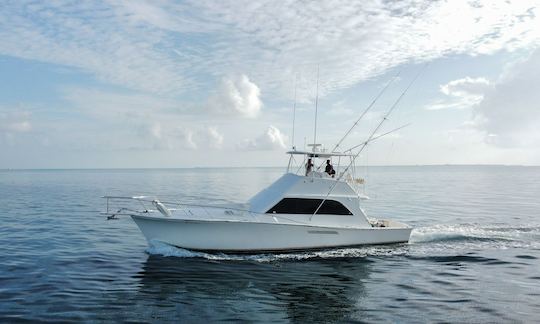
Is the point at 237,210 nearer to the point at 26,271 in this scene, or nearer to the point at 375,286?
the point at 375,286

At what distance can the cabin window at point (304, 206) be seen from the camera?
15000mm

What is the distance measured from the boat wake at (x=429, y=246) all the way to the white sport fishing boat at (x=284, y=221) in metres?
A: 0.23

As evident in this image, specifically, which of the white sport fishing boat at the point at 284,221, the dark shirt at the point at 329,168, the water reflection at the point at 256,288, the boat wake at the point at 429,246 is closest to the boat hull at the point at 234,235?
the white sport fishing boat at the point at 284,221

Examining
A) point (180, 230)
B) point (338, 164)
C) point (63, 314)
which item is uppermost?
point (338, 164)

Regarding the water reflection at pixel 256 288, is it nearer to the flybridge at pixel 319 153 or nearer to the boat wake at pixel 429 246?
the boat wake at pixel 429 246

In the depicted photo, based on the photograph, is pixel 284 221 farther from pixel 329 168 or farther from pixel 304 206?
pixel 329 168

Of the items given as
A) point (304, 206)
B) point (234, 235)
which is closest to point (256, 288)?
point (234, 235)

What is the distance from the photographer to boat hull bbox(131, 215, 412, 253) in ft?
45.3

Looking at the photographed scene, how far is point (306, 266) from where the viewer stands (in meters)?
13.5

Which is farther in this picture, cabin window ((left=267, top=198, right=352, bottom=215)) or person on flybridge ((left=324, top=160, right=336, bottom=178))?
person on flybridge ((left=324, top=160, right=336, bottom=178))

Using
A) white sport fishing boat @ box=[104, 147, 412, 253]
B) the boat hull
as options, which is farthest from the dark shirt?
the boat hull

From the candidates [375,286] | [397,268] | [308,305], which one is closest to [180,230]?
[308,305]

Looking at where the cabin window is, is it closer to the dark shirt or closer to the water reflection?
the dark shirt

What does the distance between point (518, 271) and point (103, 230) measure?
17.3 m
